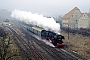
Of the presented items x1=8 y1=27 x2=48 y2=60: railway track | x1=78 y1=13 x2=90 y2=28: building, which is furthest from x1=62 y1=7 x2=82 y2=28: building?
x1=8 y1=27 x2=48 y2=60: railway track

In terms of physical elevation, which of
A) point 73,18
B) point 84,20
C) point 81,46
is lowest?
point 81,46

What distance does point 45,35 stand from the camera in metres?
33.4

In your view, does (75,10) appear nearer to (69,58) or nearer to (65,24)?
(65,24)

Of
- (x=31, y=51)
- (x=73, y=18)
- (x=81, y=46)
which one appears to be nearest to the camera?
(x=31, y=51)

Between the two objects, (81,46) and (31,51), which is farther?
(81,46)

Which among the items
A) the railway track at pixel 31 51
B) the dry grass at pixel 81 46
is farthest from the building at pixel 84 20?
the railway track at pixel 31 51

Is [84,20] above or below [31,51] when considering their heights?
above

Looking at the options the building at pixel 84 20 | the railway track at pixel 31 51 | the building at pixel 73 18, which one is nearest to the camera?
the railway track at pixel 31 51

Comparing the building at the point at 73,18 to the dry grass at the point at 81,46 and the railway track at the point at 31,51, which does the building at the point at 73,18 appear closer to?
the dry grass at the point at 81,46

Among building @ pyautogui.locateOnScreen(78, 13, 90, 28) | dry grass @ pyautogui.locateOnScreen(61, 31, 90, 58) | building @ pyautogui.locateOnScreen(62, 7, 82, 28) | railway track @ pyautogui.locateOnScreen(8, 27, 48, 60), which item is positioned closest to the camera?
railway track @ pyautogui.locateOnScreen(8, 27, 48, 60)

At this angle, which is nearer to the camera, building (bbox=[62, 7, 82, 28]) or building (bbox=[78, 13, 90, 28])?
building (bbox=[78, 13, 90, 28])

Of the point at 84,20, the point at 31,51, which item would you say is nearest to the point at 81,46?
the point at 31,51

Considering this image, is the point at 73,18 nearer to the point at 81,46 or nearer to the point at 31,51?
the point at 81,46

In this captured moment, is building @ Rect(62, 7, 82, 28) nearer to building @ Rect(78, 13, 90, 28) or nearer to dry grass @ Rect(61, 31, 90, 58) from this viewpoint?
building @ Rect(78, 13, 90, 28)
